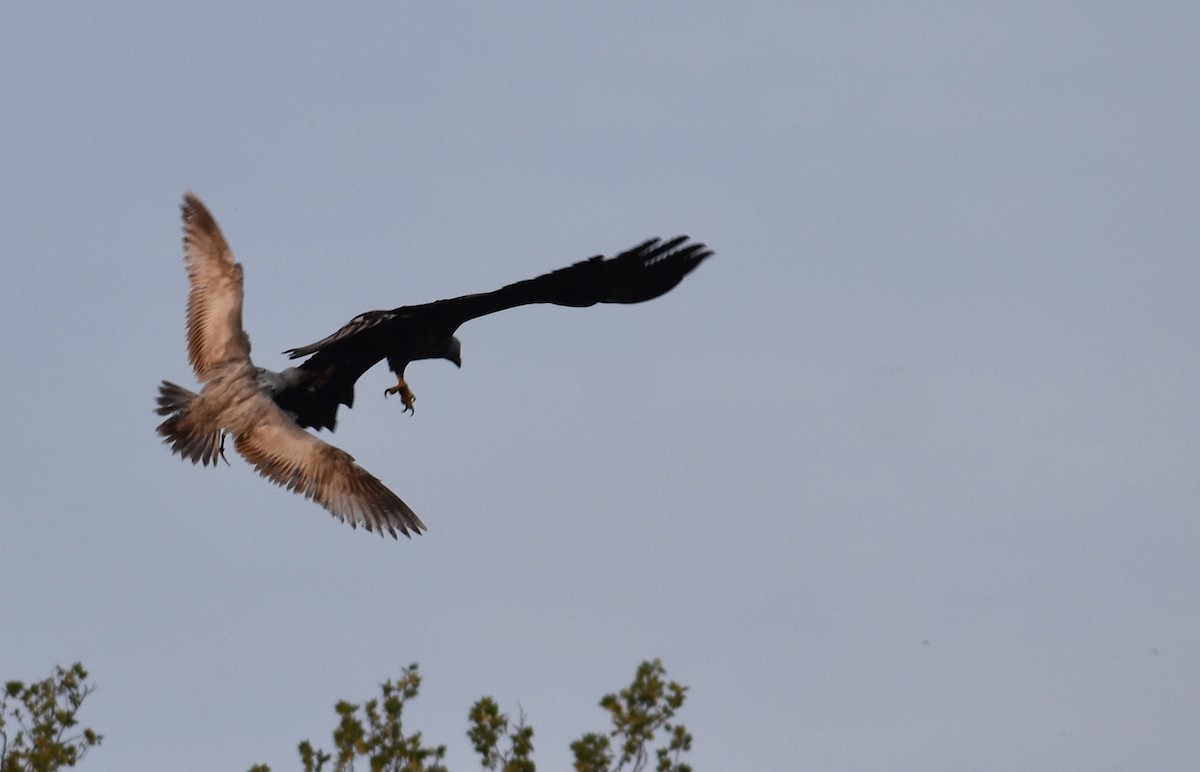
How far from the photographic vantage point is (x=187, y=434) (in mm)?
12734

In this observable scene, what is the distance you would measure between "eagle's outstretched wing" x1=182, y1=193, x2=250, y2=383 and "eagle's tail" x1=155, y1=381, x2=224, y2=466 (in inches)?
28.8

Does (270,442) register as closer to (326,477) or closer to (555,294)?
(326,477)

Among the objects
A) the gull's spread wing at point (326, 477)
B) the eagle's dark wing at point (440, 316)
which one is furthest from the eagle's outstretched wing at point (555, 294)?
the gull's spread wing at point (326, 477)

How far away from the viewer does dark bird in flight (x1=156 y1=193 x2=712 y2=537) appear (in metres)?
12.1

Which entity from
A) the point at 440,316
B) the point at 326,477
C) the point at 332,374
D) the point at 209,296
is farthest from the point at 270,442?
the point at 209,296

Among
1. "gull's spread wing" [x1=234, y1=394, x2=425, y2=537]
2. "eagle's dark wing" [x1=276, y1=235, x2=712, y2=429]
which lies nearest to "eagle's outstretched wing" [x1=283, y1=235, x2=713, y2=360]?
"eagle's dark wing" [x1=276, y1=235, x2=712, y2=429]

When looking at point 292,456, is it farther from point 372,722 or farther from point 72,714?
point 372,722

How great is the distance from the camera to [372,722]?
386 inches

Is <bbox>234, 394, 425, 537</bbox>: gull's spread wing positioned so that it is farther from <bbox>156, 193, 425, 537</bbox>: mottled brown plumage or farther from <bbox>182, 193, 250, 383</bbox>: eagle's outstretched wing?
<bbox>182, 193, 250, 383</bbox>: eagle's outstretched wing

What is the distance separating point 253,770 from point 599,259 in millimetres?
4430

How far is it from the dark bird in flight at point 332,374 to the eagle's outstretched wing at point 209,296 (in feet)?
0.05

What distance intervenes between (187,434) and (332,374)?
4.69ft

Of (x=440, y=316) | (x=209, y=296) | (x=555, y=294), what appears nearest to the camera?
(x=555, y=294)

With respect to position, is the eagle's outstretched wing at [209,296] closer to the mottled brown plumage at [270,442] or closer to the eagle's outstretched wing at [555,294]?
the mottled brown plumage at [270,442]
